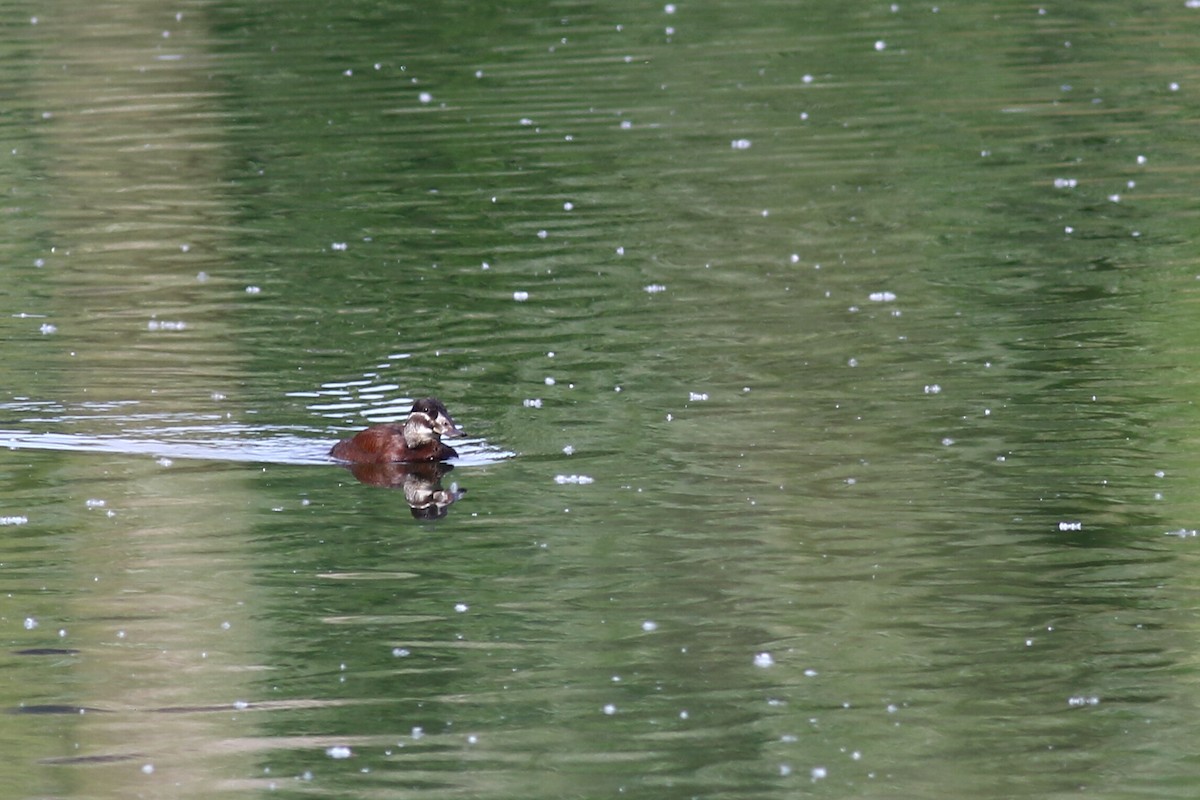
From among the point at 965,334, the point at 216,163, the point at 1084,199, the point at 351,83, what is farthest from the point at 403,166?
the point at 965,334

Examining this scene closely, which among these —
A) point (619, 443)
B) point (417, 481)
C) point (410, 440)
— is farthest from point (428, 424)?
point (619, 443)

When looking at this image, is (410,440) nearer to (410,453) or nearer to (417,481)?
(410,453)

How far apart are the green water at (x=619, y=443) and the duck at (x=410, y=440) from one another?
185mm

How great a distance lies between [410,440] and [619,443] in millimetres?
991

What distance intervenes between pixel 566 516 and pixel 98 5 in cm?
2186

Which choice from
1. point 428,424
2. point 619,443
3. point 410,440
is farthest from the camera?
point 619,443

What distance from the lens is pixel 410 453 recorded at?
10344 millimetres

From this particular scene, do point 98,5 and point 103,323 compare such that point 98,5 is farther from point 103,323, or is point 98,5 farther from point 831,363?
point 831,363

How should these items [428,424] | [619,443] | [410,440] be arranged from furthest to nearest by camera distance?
[619,443] < [410,440] < [428,424]

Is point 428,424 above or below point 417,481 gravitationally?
above

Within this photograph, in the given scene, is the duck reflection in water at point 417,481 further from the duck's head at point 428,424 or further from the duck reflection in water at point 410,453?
the duck's head at point 428,424

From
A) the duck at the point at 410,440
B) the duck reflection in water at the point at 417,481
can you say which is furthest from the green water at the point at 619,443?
the duck at the point at 410,440

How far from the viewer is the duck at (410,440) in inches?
401

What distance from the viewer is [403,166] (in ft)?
61.6
